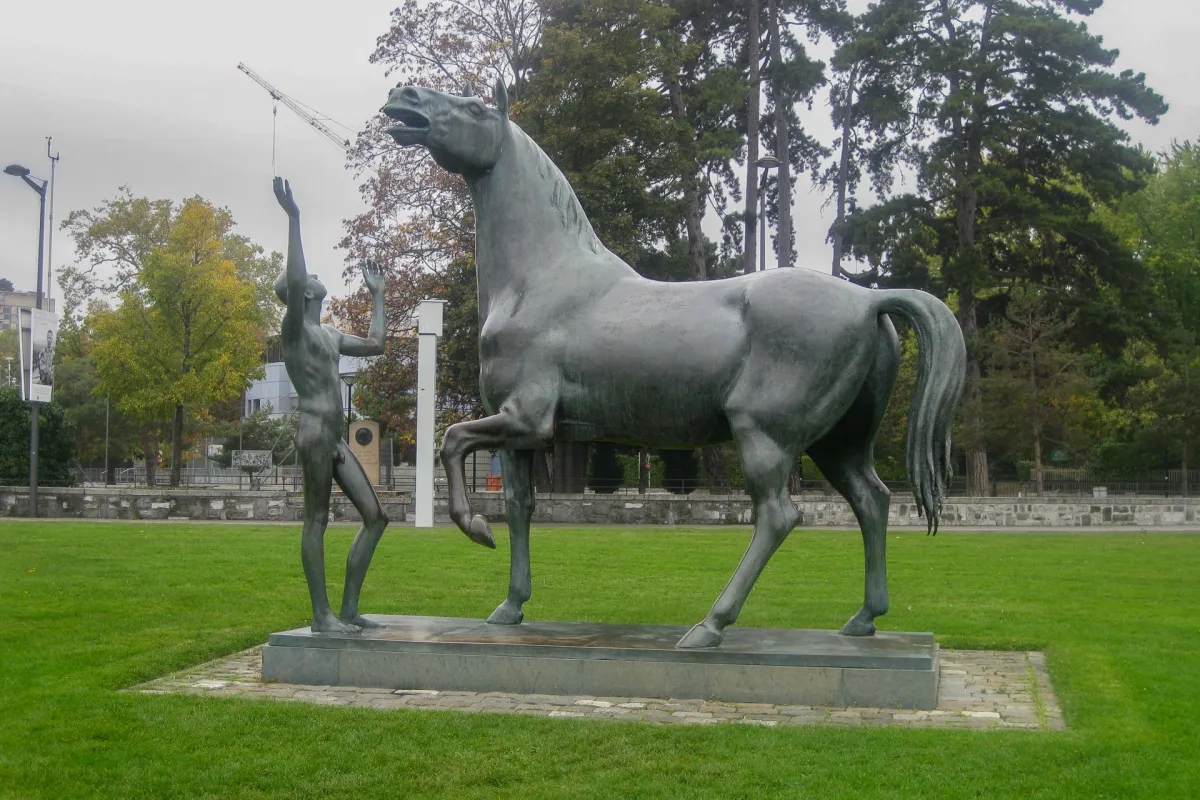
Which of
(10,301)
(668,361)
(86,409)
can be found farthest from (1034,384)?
(10,301)

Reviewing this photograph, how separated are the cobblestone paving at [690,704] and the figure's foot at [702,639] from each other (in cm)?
33

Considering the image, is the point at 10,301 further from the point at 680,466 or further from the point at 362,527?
the point at 362,527

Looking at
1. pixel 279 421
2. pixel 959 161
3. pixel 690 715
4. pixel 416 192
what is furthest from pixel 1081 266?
pixel 279 421

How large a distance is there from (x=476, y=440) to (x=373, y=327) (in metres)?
1.56

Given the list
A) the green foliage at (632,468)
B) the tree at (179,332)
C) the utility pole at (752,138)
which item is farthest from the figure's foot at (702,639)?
the tree at (179,332)

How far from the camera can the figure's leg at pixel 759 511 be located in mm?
6957

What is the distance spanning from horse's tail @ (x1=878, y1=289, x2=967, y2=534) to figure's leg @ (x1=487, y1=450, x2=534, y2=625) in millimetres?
2548

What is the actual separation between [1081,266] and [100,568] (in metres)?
32.7

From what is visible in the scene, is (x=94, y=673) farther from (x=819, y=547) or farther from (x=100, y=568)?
(x=819, y=547)

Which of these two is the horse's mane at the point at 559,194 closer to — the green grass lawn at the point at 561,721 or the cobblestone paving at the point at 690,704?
the cobblestone paving at the point at 690,704

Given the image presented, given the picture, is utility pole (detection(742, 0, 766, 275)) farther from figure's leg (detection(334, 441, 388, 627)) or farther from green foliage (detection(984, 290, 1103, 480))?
figure's leg (detection(334, 441, 388, 627))

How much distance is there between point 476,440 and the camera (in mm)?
7273

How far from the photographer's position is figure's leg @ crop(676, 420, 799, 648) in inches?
274

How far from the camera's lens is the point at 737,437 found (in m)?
7.09
